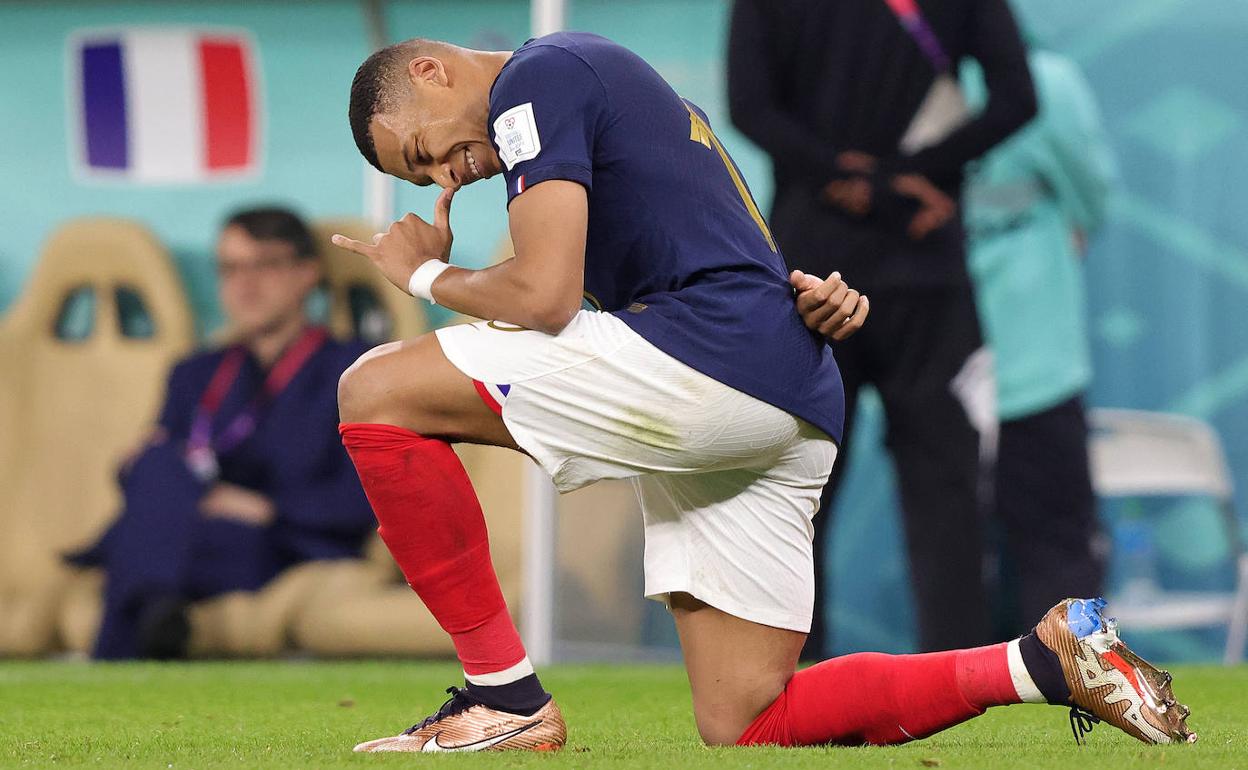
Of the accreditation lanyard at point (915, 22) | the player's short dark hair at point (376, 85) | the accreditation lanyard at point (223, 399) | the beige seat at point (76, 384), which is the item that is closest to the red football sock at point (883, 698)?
the player's short dark hair at point (376, 85)

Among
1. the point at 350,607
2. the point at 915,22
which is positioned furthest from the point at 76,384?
the point at 915,22

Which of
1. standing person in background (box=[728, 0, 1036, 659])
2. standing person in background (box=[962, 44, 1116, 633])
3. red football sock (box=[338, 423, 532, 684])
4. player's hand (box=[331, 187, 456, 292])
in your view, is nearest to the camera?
red football sock (box=[338, 423, 532, 684])

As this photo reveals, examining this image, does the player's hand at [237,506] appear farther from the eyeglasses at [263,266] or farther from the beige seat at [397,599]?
the eyeglasses at [263,266]

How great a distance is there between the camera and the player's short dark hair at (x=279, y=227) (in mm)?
6020

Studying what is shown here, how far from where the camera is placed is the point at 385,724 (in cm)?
316

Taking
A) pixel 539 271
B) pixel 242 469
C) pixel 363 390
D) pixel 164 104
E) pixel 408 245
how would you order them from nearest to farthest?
1. pixel 539 271
2. pixel 363 390
3. pixel 408 245
4. pixel 242 469
5. pixel 164 104

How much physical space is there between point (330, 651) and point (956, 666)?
3346 mm

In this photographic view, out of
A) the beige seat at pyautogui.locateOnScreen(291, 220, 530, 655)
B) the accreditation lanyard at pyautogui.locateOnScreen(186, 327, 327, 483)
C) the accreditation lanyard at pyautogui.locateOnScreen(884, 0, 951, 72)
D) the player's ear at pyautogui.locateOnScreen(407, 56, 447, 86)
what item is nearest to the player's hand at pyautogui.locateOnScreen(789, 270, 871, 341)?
the player's ear at pyautogui.locateOnScreen(407, 56, 447, 86)

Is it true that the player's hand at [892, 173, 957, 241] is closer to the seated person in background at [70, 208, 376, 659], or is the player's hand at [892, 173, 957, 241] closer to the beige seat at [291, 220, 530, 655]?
the beige seat at [291, 220, 530, 655]

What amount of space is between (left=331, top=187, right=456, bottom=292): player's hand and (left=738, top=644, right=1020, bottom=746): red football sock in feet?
2.66

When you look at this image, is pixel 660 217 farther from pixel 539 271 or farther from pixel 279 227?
pixel 279 227

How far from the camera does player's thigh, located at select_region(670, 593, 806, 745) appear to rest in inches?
104

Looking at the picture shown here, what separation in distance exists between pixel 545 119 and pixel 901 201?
1.97 metres

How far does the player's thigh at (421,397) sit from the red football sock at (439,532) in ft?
0.07
